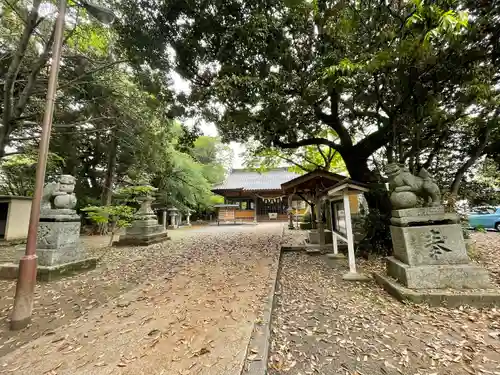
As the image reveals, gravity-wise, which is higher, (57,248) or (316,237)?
(57,248)

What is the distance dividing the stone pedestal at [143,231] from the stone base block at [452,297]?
7.82 metres

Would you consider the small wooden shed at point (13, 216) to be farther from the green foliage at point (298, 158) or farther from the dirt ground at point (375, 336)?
the dirt ground at point (375, 336)

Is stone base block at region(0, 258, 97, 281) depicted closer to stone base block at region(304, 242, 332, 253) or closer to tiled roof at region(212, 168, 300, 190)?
stone base block at region(304, 242, 332, 253)

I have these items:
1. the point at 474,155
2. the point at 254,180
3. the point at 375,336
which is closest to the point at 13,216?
the point at 375,336

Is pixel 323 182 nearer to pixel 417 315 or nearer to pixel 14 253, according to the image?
pixel 417 315

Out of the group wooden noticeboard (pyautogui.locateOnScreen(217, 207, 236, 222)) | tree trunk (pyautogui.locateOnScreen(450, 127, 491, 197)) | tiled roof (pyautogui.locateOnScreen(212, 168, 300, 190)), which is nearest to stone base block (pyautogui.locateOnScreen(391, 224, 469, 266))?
tree trunk (pyautogui.locateOnScreen(450, 127, 491, 197))

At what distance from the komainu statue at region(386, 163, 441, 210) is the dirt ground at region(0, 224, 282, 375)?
271cm

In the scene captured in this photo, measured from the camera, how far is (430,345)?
239cm

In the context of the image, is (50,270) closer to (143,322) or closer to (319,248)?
(143,322)

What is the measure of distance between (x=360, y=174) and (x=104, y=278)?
7.08 m

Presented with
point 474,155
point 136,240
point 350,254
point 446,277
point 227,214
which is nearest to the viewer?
point 446,277

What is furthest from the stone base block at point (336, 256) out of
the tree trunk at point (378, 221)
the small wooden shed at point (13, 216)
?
the small wooden shed at point (13, 216)

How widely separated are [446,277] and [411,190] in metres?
1.42

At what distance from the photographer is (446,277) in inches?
133
